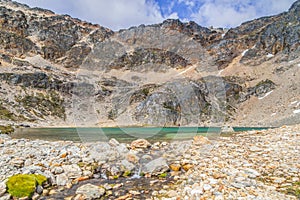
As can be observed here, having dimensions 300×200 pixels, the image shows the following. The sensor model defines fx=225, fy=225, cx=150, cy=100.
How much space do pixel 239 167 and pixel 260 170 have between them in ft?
2.96

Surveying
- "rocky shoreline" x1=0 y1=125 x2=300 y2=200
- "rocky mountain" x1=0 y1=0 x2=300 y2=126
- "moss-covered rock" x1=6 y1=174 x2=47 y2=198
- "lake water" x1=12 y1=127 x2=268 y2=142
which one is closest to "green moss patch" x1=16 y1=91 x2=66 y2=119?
"rocky mountain" x1=0 y1=0 x2=300 y2=126

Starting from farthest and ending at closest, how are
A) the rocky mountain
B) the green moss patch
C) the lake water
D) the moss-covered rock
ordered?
the green moss patch → the rocky mountain → the lake water → the moss-covered rock

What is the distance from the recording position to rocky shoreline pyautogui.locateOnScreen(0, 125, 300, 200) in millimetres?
8273

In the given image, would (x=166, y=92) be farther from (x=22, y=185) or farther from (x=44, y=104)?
(x=22, y=185)

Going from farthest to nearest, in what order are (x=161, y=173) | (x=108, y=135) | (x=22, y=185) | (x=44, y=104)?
(x=44, y=104) < (x=108, y=135) < (x=161, y=173) < (x=22, y=185)

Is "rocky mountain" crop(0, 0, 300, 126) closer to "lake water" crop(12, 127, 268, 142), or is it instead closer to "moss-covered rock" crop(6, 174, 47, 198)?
"lake water" crop(12, 127, 268, 142)

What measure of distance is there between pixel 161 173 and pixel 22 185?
6.45 meters

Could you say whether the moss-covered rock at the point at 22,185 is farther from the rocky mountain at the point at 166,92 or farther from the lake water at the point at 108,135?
the rocky mountain at the point at 166,92

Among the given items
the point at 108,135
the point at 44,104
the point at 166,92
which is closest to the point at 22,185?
the point at 108,135

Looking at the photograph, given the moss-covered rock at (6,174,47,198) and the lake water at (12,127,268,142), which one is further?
the lake water at (12,127,268,142)

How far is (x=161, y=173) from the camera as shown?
1192 centimetres

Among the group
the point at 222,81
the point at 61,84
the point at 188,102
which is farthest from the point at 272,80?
the point at 61,84

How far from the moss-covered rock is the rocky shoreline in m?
0.21

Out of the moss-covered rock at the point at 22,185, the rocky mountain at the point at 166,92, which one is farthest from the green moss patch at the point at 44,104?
the moss-covered rock at the point at 22,185
